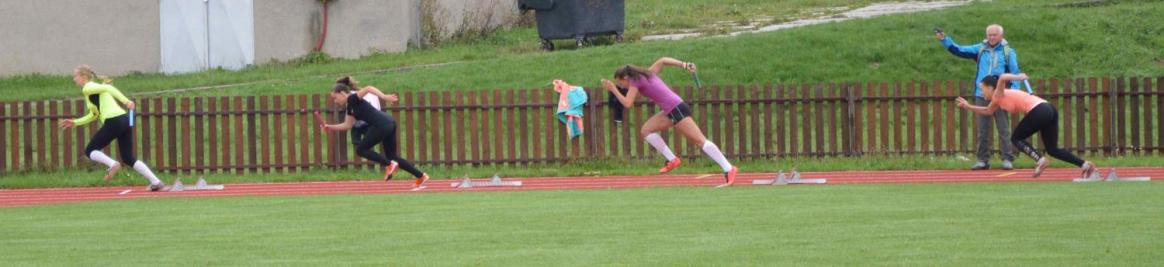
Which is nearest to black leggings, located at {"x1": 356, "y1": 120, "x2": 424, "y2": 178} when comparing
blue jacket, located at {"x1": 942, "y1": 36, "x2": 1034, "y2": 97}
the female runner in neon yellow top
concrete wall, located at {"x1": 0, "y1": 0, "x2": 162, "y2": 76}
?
the female runner in neon yellow top

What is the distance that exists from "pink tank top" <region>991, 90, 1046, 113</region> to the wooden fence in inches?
166

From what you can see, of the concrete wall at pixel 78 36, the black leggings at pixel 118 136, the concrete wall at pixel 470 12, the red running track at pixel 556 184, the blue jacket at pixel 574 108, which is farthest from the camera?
the concrete wall at pixel 470 12

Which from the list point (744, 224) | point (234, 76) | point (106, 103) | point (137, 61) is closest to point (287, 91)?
point (234, 76)

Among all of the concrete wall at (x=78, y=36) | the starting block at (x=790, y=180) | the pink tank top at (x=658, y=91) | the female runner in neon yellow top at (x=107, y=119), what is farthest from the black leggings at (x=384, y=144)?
the concrete wall at (x=78, y=36)

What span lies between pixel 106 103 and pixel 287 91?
27.1 feet

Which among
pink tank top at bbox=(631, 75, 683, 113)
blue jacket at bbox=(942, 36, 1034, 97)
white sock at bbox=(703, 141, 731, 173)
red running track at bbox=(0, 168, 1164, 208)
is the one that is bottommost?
red running track at bbox=(0, 168, 1164, 208)

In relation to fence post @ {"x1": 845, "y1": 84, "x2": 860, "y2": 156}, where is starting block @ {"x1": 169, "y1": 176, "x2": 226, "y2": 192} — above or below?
below

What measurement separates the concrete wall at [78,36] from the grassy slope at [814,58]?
1.96 ft

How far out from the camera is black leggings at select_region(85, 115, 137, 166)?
1984cm

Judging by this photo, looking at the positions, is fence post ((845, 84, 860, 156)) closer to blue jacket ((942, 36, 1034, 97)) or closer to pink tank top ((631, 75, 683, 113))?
blue jacket ((942, 36, 1034, 97))

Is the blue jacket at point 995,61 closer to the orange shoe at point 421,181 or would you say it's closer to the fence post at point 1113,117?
the fence post at point 1113,117

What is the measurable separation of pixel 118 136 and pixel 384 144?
2894mm

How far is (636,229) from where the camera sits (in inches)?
488

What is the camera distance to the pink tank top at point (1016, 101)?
1812 cm
